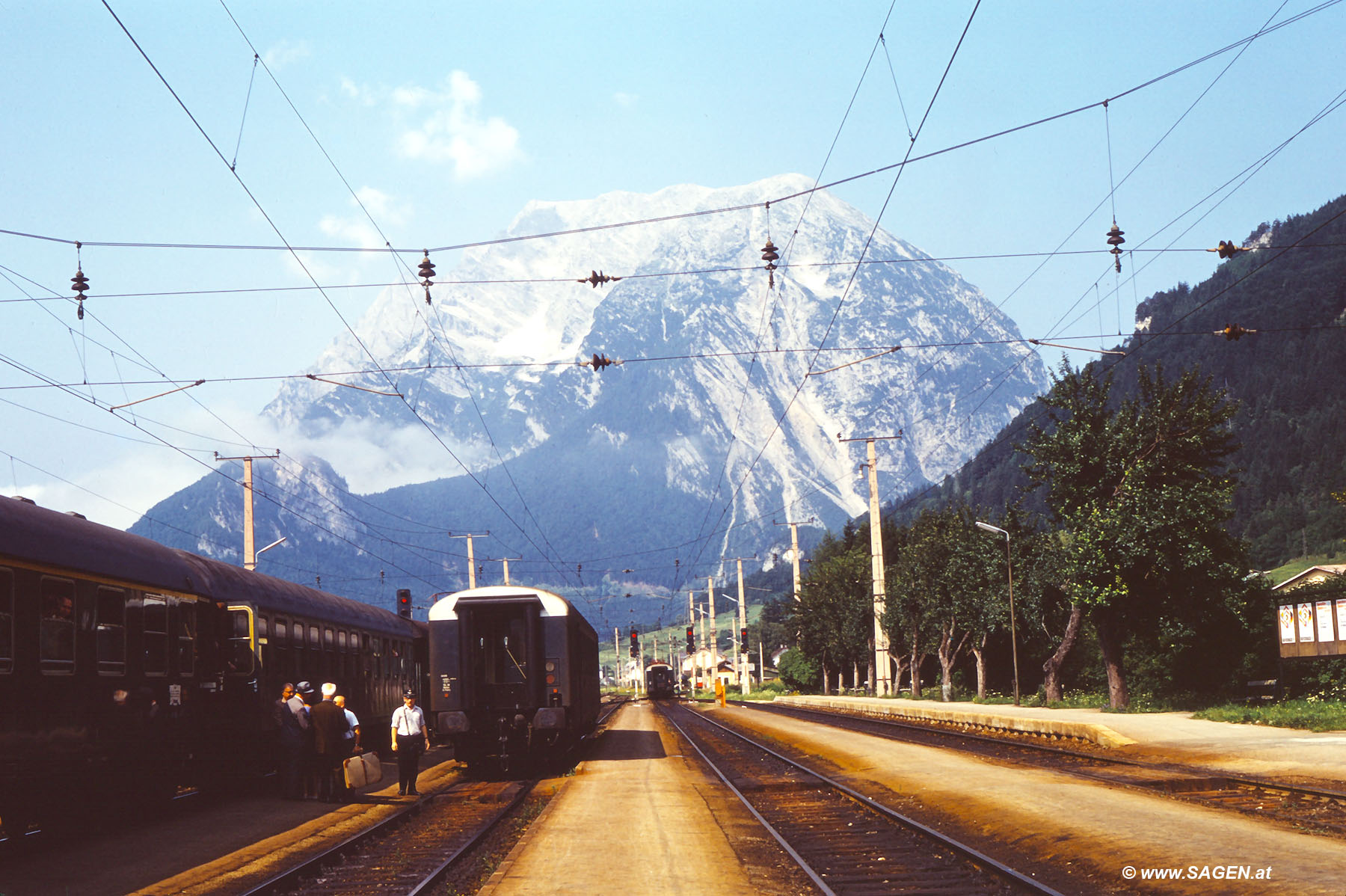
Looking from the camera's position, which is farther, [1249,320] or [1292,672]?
[1249,320]

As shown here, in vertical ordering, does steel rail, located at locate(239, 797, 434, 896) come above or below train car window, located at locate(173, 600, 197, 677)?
below

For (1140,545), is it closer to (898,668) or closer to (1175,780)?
(1175,780)

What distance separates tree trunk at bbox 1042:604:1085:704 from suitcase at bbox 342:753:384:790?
100ft

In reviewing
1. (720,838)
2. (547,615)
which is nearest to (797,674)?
(547,615)

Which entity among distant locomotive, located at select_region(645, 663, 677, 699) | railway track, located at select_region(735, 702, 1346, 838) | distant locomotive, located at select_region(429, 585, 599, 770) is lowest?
distant locomotive, located at select_region(645, 663, 677, 699)

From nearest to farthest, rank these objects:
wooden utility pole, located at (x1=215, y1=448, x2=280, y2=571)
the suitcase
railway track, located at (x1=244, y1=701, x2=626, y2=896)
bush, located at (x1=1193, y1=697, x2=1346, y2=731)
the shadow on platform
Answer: railway track, located at (x1=244, y1=701, x2=626, y2=896), the suitcase, bush, located at (x1=1193, y1=697, x2=1346, y2=731), the shadow on platform, wooden utility pole, located at (x1=215, y1=448, x2=280, y2=571)

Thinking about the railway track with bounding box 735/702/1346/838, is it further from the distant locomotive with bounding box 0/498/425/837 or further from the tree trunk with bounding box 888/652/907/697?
the tree trunk with bounding box 888/652/907/697

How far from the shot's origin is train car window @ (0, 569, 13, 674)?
1397 cm

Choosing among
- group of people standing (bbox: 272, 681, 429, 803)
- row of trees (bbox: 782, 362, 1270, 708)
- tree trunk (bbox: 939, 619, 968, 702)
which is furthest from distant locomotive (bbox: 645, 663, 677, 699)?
group of people standing (bbox: 272, 681, 429, 803)

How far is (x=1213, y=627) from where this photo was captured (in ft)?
146

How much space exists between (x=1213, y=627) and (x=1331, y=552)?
115180mm

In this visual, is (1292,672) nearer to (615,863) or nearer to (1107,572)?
(1107,572)

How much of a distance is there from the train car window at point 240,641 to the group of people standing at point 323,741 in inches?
31.7

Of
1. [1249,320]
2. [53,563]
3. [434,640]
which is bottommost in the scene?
[434,640]
